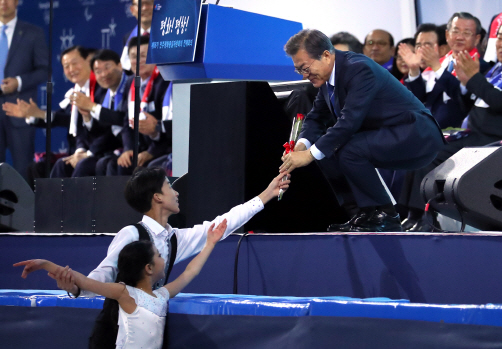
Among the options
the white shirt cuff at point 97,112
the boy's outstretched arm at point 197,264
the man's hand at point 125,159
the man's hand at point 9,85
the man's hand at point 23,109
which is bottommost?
the man's hand at point 125,159

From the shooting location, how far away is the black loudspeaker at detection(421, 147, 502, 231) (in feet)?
9.15

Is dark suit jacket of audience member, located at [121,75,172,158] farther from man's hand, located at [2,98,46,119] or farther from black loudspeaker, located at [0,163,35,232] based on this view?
man's hand, located at [2,98,46,119]

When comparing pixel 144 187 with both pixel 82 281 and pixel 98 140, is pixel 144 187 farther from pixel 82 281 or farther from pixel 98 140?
pixel 98 140

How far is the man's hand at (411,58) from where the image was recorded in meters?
4.74

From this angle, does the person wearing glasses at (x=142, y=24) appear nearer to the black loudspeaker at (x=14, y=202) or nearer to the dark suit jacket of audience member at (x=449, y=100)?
the black loudspeaker at (x=14, y=202)

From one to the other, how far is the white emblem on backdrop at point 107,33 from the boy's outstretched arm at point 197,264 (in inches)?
196

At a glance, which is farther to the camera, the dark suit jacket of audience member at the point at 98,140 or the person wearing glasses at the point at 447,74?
the dark suit jacket of audience member at the point at 98,140

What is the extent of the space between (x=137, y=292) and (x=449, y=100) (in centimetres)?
305

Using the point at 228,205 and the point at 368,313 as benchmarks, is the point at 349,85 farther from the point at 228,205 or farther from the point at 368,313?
the point at 368,313

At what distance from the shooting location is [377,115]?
3.03m

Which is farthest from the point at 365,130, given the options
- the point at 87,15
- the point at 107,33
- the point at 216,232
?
the point at 87,15

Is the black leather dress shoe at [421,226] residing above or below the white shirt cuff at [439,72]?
below

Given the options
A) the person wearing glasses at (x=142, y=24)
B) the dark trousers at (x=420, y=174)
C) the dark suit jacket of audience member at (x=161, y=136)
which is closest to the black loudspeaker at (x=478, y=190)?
the dark trousers at (x=420, y=174)

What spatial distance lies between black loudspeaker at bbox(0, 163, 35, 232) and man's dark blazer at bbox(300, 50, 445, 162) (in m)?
2.45
